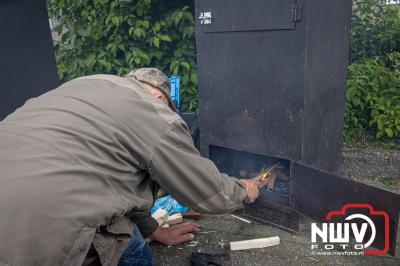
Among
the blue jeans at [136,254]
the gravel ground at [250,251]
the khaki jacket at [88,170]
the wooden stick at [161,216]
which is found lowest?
the gravel ground at [250,251]

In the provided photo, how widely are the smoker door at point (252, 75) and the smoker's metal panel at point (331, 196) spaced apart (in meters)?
0.21

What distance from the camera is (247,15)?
2723mm

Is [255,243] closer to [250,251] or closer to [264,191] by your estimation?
[250,251]

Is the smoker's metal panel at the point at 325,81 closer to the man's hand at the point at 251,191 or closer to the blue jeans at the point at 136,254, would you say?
the man's hand at the point at 251,191

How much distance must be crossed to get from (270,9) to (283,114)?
29.1 inches

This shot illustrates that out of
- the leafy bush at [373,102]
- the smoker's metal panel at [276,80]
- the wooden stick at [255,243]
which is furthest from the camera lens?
the leafy bush at [373,102]

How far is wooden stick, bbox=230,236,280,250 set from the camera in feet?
9.11

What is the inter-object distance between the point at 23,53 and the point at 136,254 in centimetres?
257

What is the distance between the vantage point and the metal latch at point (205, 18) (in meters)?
2.95

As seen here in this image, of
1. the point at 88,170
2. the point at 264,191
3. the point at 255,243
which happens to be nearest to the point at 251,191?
the point at 255,243

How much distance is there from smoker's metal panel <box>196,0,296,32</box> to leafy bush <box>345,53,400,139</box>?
6.25 ft

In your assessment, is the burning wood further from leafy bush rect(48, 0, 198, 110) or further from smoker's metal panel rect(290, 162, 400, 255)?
leafy bush rect(48, 0, 198, 110)

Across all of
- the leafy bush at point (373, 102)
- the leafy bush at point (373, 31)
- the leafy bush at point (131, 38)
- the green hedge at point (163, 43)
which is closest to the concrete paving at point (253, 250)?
the leafy bush at point (373, 102)

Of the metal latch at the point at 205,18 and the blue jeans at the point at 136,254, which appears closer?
the blue jeans at the point at 136,254
